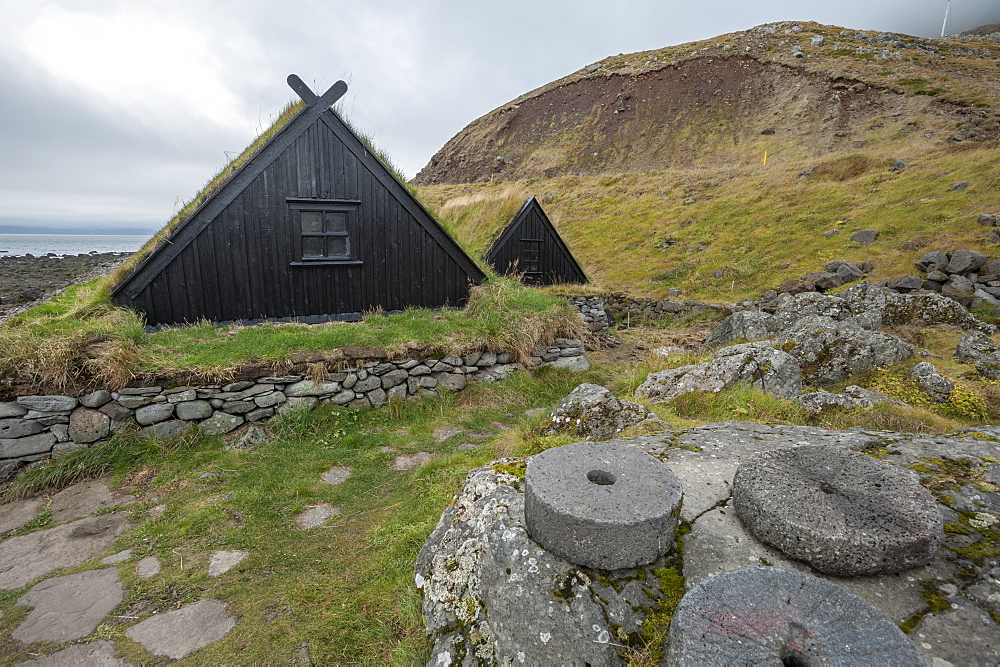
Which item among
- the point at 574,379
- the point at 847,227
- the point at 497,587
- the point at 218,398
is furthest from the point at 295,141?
the point at 847,227

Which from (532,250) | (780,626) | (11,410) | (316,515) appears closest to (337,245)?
(11,410)

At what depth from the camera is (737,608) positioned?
2072 millimetres

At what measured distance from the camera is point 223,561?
3994 mm

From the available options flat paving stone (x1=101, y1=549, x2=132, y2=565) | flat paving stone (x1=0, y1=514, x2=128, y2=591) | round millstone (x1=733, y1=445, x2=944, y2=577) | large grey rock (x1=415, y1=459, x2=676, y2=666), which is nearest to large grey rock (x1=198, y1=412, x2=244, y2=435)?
flat paving stone (x1=0, y1=514, x2=128, y2=591)

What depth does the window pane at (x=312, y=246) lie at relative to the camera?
8570 millimetres

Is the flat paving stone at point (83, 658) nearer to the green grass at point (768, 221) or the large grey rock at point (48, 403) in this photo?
the large grey rock at point (48, 403)

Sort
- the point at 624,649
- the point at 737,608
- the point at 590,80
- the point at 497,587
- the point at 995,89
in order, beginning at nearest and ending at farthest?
1. the point at 737,608
2. the point at 624,649
3. the point at 497,587
4. the point at 995,89
5. the point at 590,80

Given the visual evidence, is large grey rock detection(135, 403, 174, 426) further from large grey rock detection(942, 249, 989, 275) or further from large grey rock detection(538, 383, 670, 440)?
large grey rock detection(942, 249, 989, 275)

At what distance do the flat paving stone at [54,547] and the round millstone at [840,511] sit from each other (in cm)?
602

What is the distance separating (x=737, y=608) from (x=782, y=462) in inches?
65.0

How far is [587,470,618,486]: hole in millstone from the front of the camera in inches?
126

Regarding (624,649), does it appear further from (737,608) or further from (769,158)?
(769,158)

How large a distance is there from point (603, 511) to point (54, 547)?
18.0 feet

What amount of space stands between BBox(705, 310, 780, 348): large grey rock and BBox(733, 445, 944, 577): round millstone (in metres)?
7.61
